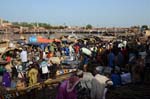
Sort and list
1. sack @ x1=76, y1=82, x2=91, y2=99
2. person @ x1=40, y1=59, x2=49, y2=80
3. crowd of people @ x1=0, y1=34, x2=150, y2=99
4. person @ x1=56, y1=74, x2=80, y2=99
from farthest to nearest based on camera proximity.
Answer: person @ x1=40, y1=59, x2=49, y2=80
sack @ x1=76, y1=82, x2=91, y2=99
crowd of people @ x1=0, y1=34, x2=150, y2=99
person @ x1=56, y1=74, x2=80, y2=99

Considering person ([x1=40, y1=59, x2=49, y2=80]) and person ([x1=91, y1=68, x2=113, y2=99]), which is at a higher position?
person ([x1=91, y1=68, x2=113, y2=99])

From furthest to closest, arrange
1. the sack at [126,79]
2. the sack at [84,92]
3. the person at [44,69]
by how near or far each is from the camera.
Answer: the person at [44,69], the sack at [126,79], the sack at [84,92]

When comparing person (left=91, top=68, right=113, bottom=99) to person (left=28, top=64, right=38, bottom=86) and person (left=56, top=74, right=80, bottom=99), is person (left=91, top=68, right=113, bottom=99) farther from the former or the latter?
person (left=28, top=64, right=38, bottom=86)

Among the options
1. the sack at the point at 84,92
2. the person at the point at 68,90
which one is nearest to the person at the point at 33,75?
the sack at the point at 84,92

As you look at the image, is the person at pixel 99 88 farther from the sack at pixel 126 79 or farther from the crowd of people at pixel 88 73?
the sack at pixel 126 79

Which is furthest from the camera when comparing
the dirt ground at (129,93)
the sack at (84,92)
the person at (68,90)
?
the dirt ground at (129,93)

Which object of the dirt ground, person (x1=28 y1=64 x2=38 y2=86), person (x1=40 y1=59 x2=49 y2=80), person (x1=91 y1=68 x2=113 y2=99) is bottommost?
person (x1=40 y1=59 x2=49 y2=80)

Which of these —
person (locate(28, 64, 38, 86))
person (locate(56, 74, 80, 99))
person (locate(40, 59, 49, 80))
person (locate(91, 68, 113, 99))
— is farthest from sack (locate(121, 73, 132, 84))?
person (locate(56, 74, 80, 99))

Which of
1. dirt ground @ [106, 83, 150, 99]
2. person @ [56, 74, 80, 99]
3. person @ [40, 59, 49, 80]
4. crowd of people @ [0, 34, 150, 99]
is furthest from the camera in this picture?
person @ [40, 59, 49, 80]

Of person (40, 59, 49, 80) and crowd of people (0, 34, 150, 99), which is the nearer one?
crowd of people (0, 34, 150, 99)

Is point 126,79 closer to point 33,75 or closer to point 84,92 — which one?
point 33,75

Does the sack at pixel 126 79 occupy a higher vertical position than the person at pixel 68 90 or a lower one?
lower

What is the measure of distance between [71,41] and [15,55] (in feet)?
26.0

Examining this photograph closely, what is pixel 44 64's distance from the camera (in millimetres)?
13789
